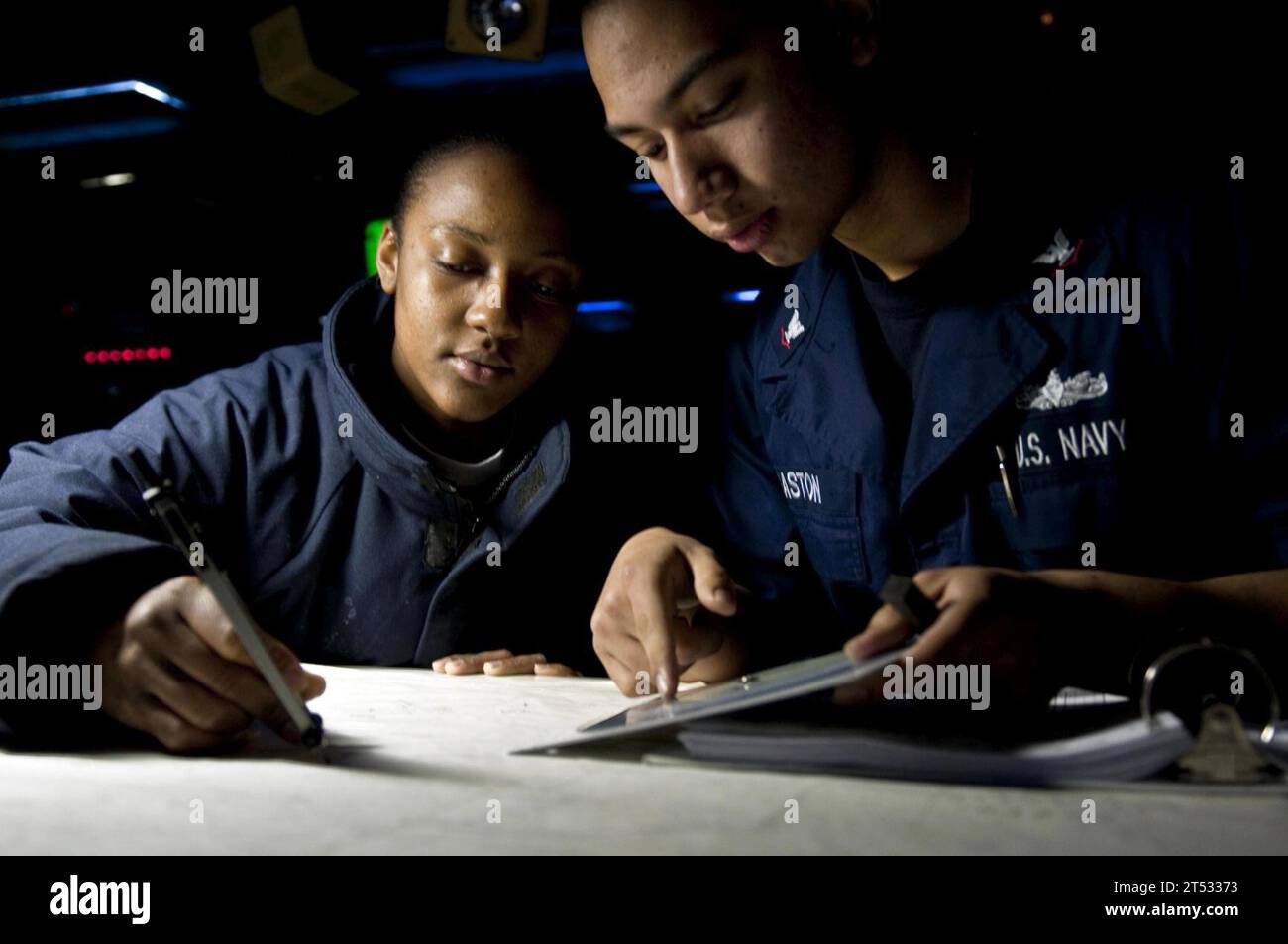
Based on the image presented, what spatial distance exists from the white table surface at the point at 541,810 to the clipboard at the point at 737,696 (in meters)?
0.02

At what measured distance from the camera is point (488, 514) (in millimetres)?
1520

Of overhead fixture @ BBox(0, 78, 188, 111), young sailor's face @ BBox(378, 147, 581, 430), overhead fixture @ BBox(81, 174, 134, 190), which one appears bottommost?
young sailor's face @ BBox(378, 147, 581, 430)

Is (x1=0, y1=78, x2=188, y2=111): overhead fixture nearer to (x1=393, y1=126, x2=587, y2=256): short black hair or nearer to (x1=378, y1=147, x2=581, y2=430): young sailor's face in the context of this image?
(x1=393, y1=126, x2=587, y2=256): short black hair

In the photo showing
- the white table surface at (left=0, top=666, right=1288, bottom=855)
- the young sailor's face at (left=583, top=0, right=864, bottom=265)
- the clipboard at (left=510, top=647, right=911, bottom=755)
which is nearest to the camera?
the white table surface at (left=0, top=666, right=1288, bottom=855)

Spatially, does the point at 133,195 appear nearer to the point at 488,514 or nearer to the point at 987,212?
the point at 488,514

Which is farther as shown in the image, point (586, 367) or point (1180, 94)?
point (586, 367)

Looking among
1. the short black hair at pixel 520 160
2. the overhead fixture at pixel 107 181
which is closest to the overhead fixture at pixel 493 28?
the short black hair at pixel 520 160

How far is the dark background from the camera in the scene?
1.91 meters

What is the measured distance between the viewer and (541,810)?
0.58 m

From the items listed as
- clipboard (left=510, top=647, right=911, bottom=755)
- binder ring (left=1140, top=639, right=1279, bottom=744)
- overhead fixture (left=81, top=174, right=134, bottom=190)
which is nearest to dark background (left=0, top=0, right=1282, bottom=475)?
overhead fixture (left=81, top=174, right=134, bottom=190)

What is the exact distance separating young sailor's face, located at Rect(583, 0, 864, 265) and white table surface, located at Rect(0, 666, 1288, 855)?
0.72 meters

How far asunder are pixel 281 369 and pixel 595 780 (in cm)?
113

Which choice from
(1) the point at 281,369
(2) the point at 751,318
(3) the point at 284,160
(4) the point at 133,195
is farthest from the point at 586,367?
(4) the point at 133,195
